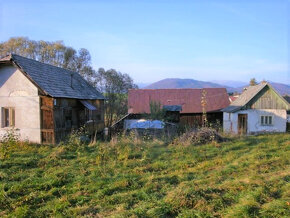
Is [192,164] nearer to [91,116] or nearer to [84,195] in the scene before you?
[84,195]

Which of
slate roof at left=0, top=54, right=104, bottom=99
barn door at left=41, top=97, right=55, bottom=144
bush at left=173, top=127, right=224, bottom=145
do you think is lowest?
bush at left=173, top=127, right=224, bottom=145

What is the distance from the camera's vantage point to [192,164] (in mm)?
8680

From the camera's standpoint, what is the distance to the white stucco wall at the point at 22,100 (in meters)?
13.1

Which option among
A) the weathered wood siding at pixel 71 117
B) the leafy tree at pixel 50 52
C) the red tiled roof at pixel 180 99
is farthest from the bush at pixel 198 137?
the leafy tree at pixel 50 52

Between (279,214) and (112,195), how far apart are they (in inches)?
140

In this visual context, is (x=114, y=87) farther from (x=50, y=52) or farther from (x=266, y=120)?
(x=266, y=120)

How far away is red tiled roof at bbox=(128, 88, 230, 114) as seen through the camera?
25.7 metres

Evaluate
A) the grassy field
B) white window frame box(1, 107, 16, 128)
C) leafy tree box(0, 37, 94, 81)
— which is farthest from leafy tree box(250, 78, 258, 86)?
white window frame box(1, 107, 16, 128)

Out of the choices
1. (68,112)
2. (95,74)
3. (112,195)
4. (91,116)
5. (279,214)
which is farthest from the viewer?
(95,74)

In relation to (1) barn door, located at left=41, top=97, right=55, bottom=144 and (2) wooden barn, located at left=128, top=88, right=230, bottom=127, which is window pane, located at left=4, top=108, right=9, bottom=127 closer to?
(1) barn door, located at left=41, top=97, right=55, bottom=144

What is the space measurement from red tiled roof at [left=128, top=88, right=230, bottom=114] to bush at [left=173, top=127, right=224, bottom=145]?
12.2 m

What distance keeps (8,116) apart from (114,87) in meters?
20.1

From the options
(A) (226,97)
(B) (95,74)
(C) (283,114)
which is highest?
(B) (95,74)

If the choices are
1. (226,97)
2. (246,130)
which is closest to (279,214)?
(246,130)
